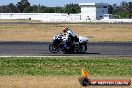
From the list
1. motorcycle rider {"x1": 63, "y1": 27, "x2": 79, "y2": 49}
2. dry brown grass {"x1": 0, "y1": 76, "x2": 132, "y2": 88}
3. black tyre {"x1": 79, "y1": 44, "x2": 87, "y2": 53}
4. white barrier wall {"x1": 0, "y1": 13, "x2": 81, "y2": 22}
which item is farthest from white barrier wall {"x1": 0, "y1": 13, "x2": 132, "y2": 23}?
dry brown grass {"x1": 0, "y1": 76, "x2": 132, "y2": 88}

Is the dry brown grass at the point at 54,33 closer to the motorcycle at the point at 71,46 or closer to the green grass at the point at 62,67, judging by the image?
the motorcycle at the point at 71,46

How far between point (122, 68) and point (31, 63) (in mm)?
4682

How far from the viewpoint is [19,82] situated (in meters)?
15.7

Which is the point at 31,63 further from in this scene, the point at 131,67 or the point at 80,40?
the point at 80,40

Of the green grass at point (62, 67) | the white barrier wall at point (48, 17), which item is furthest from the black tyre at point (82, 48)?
the white barrier wall at point (48, 17)

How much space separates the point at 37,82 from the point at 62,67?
5495mm

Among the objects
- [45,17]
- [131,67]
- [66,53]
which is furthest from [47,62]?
[45,17]

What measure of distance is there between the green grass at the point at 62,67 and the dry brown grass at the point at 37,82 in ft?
5.44

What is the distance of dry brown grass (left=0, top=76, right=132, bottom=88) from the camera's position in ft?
48.9

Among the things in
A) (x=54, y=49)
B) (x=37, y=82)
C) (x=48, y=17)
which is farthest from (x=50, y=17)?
(x=37, y=82)

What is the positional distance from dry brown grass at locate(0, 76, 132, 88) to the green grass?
1657 millimetres

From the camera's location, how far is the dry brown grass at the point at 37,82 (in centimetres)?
1491

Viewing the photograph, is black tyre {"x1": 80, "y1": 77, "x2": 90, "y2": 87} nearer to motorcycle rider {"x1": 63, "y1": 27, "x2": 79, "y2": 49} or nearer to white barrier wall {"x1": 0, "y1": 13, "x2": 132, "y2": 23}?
motorcycle rider {"x1": 63, "y1": 27, "x2": 79, "y2": 49}

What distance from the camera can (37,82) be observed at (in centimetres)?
1577
